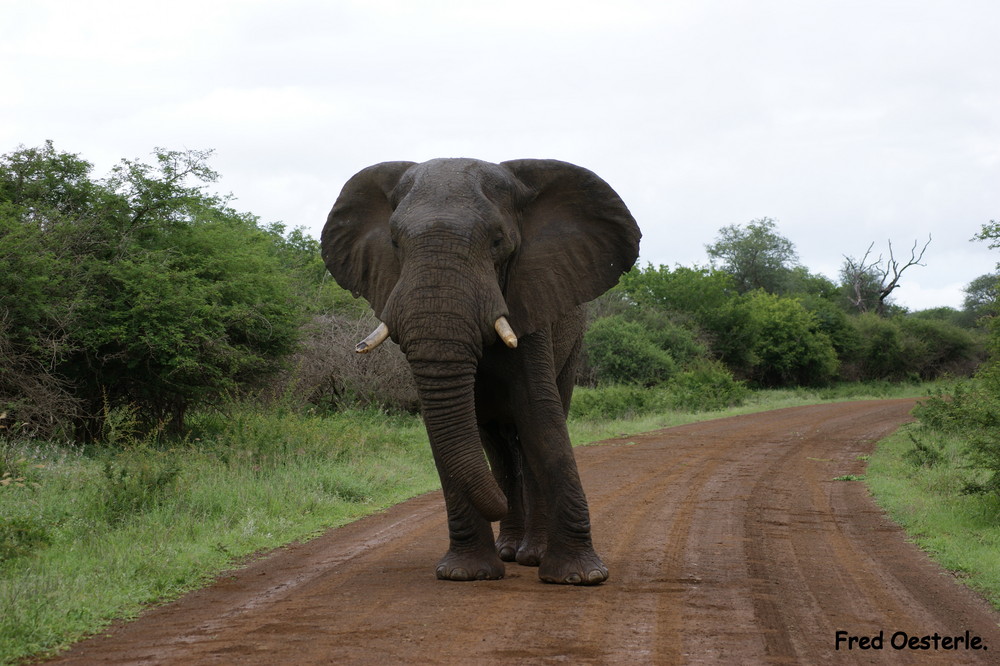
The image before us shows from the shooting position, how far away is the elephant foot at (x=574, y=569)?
6.51 m

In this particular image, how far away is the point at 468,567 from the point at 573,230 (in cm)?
247

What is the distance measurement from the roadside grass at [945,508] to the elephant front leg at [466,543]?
10.7ft

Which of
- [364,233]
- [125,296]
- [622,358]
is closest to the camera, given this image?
[364,233]

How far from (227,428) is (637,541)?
8.66 m

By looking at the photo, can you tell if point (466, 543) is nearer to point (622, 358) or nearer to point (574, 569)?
point (574, 569)

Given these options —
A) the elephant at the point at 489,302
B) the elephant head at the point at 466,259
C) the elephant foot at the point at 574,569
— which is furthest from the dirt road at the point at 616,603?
the elephant head at the point at 466,259

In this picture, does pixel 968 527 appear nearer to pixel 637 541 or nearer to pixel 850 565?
pixel 850 565

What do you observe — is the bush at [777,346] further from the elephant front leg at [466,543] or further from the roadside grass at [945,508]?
the elephant front leg at [466,543]

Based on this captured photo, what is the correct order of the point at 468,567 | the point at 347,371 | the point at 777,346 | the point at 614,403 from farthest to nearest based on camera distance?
1. the point at 777,346
2. the point at 614,403
3. the point at 347,371
4. the point at 468,567

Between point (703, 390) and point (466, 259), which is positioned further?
point (703, 390)

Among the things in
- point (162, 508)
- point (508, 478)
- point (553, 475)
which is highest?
point (553, 475)

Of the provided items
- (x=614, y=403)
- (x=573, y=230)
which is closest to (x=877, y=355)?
(x=614, y=403)

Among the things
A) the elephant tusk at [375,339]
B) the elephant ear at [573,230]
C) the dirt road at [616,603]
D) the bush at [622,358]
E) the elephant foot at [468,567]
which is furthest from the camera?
the bush at [622,358]

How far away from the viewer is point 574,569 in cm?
653
